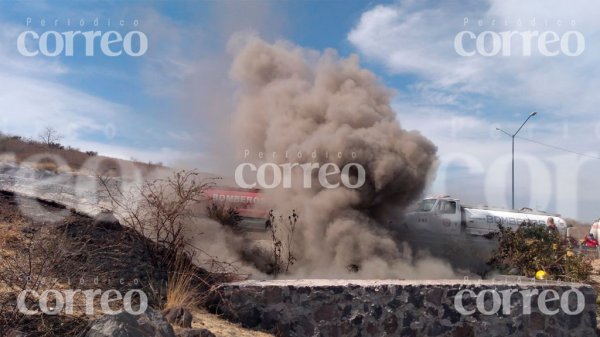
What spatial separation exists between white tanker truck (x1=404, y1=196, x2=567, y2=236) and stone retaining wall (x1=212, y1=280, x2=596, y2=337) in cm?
861

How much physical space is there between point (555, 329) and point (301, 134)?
7.81 metres

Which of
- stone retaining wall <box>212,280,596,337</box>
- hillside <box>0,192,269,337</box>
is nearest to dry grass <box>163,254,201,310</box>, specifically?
hillside <box>0,192,269,337</box>

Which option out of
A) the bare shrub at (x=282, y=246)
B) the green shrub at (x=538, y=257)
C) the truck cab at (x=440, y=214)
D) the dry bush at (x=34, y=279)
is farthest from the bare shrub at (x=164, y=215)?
the truck cab at (x=440, y=214)

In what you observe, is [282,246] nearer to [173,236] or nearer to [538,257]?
[173,236]

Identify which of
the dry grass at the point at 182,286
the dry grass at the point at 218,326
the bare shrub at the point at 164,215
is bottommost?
the dry grass at the point at 218,326

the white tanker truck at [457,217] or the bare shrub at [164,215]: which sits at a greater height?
the bare shrub at [164,215]

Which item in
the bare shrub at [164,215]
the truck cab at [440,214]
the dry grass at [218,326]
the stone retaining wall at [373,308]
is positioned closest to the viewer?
the dry grass at [218,326]

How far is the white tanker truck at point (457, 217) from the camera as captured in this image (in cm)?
1867

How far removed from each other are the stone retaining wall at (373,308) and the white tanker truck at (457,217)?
8611mm

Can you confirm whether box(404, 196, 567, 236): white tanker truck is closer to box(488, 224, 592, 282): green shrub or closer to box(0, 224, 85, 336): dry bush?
box(488, 224, 592, 282): green shrub

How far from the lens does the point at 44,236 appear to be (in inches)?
247

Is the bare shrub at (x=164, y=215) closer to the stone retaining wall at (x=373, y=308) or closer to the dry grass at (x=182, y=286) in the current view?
the dry grass at (x=182, y=286)

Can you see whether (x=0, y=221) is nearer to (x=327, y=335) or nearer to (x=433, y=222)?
(x=327, y=335)

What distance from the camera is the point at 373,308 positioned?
694 cm
